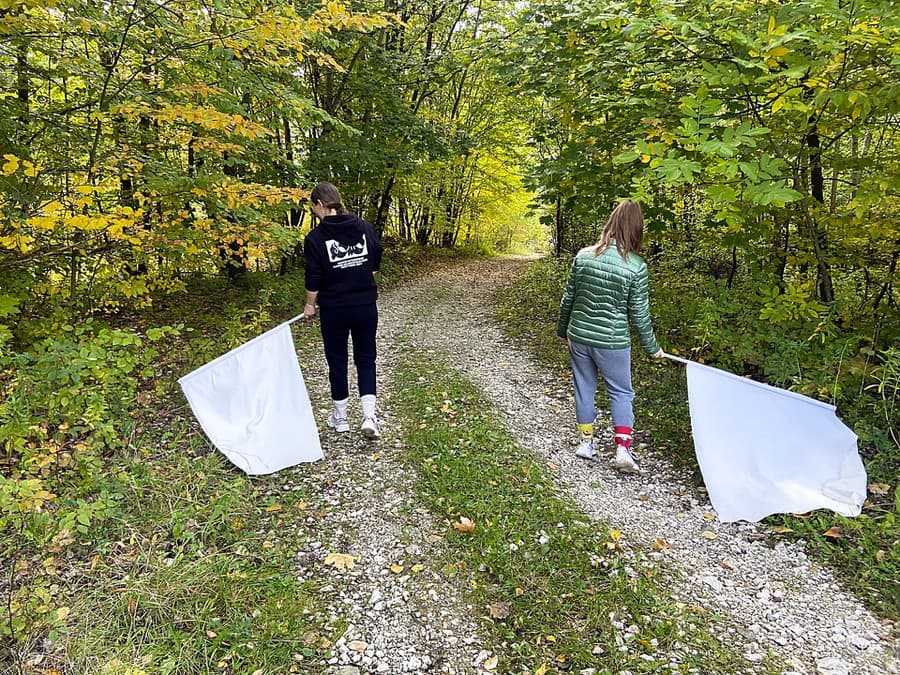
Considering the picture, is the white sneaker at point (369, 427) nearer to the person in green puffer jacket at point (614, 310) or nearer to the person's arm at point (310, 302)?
the person's arm at point (310, 302)

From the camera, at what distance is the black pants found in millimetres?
4469

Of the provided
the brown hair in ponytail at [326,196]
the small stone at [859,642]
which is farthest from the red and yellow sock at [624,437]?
the brown hair in ponytail at [326,196]

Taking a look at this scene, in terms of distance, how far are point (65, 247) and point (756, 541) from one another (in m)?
6.48

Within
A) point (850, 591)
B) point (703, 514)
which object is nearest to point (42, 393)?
point (703, 514)

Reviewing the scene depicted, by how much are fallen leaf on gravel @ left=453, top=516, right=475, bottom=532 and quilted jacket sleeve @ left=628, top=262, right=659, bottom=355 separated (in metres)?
2.11

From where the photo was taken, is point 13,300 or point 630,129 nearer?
point 13,300

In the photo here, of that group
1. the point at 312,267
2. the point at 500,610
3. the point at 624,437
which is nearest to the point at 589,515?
the point at 624,437

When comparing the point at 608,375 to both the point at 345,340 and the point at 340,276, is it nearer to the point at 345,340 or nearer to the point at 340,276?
the point at 345,340

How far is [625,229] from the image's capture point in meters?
4.13

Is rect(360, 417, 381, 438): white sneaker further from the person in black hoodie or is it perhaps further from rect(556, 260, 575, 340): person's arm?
rect(556, 260, 575, 340): person's arm

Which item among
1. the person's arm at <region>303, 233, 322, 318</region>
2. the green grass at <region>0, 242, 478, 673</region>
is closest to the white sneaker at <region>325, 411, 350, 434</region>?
the green grass at <region>0, 242, 478, 673</region>

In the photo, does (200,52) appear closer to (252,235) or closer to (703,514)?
(252,235)

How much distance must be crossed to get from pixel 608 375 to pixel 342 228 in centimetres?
273

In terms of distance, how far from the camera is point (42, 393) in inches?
142
